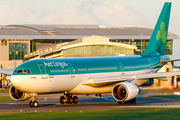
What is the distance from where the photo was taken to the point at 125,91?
37.0m

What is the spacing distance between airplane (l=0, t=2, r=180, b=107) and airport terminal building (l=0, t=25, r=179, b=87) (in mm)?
29610

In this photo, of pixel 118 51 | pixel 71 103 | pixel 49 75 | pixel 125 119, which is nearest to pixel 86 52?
pixel 118 51

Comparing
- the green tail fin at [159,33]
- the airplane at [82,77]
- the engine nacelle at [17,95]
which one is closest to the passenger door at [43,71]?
the airplane at [82,77]

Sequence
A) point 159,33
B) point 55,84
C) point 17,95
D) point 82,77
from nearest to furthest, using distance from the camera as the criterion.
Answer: point 55,84, point 82,77, point 17,95, point 159,33

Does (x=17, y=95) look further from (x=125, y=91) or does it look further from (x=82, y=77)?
(x=125, y=91)

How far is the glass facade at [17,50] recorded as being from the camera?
334 ft

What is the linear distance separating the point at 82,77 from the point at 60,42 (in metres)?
73.1

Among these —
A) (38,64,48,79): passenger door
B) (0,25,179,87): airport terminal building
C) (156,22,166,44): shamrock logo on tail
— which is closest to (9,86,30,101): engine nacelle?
(38,64,48,79): passenger door

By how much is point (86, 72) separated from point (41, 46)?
232 ft

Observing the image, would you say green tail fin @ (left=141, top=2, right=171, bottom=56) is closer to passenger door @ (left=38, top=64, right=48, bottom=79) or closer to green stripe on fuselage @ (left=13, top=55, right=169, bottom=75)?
green stripe on fuselage @ (left=13, top=55, right=169, bottom=75)

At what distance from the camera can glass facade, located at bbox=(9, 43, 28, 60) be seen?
334ft

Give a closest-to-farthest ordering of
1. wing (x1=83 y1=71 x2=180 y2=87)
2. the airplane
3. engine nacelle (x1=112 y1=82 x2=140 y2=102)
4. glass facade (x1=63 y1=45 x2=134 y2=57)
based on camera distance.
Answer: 1. the airplane
2. engine nacelle (x1=112 y1=82 x2=140 y2=102)
3. wing (x1=83 y1=71 x2=180 y2=87)
4. glass facade (x1=63 y1=45 x2=134 y2=57)

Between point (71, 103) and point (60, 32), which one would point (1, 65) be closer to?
point (60, 32)

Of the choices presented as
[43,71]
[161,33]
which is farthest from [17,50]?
[43,71]
